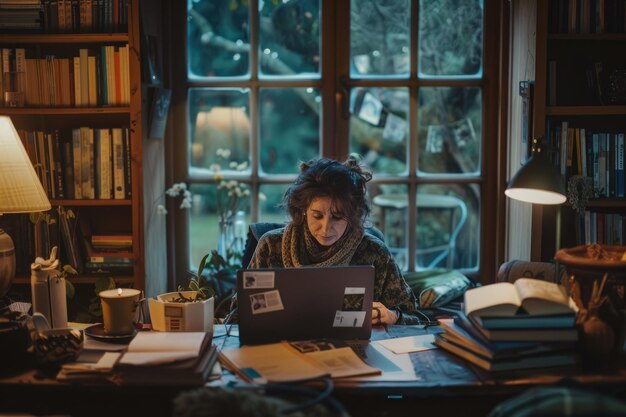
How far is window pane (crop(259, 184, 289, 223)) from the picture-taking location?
363 cm

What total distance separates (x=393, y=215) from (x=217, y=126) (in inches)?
38.1

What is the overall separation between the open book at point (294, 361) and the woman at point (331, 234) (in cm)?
64

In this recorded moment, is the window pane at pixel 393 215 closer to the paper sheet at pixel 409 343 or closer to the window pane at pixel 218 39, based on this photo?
the window pane at pixel 218 39

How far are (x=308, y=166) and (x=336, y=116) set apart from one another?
3.04 feet

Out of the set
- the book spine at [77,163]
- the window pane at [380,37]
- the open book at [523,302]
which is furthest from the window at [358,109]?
the open book at [523,302]

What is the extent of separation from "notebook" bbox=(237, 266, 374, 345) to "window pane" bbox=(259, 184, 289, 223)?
164 cm

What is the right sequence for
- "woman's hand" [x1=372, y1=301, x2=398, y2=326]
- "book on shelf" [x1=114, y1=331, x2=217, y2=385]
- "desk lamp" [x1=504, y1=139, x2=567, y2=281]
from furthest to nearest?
"woman's hand" [x1=372, y1=301, x2=398, y2=326]
"desk lamp" [x1=504, y1=139, x2=567, y2=281]
"book on shelf" [x1=114, y1=331, x2=217, y2=385]

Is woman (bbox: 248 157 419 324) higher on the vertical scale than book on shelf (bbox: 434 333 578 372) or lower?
higher

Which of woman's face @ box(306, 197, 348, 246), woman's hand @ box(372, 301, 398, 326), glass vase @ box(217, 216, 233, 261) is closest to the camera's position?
woman's hand @ box(372, 301, 398, 326)

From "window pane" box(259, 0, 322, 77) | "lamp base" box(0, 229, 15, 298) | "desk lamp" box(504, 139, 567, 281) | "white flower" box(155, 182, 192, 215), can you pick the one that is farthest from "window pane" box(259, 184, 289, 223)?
Answer: "desk lamp" box(504, 139, 567, 281)

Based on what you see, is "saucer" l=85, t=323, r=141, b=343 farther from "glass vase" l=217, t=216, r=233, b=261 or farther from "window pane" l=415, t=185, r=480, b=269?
"window pane" l=415, t=185, r=480, b=269

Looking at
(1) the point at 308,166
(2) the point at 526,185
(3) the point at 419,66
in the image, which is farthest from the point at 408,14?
(2) the point at 526,185

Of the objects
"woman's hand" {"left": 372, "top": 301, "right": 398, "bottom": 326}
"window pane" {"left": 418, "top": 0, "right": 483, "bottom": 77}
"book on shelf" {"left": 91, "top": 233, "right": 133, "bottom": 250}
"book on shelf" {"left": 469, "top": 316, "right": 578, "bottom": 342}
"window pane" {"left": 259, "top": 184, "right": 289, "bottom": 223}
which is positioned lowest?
"woman's hand" {"left": 372, "top": 301, "right": 398, "bottom": 326}

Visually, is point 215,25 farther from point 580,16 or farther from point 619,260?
point 619,260
